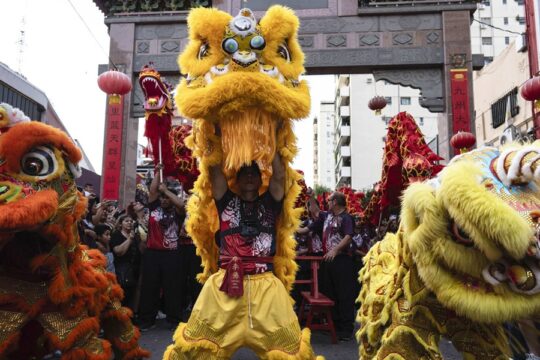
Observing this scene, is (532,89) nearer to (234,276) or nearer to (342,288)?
(342,288)

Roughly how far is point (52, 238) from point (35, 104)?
58.5 ft

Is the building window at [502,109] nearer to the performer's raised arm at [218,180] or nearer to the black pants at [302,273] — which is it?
the black pants at [302,273]

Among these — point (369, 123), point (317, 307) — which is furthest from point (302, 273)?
point (369, 123)

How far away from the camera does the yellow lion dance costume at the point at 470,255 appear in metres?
1.70

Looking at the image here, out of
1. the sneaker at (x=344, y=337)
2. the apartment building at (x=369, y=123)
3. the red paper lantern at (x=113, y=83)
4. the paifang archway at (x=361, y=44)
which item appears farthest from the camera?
the apartment building at (x=369, y=123)

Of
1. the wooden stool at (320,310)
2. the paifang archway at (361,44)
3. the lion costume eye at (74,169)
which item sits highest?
the paifang archway at (361,44)

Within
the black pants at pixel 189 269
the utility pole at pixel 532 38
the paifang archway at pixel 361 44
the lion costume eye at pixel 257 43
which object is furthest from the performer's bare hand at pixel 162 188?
the utility pole at pixel 532 38

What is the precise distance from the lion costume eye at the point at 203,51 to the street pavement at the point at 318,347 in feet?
8.30

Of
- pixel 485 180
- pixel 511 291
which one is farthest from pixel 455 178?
pixel 511 291

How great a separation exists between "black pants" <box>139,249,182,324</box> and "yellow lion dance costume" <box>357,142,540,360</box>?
300cm

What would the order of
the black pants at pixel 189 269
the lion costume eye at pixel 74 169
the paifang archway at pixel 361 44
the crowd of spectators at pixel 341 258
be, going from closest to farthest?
the lion costume eye at pixel 74 169, the crowd of spectators at pixel 341 258, the black pants at pixel 189 269, the paifang archway at pixel 361 44

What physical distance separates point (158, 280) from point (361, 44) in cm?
768

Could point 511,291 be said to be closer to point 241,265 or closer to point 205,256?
point 241,265

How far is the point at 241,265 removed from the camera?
2236 millimetres
